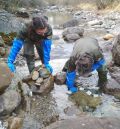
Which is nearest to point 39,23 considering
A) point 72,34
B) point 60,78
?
point 60,78

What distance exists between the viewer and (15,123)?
16.6 ft

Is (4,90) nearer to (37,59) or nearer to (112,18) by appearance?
(37,59)

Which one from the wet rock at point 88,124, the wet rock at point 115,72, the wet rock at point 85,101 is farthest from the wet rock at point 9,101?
the wet rock at point 115,72

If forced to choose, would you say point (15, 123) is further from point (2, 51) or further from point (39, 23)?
point (2, 51)

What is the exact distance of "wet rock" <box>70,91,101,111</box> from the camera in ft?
19.5

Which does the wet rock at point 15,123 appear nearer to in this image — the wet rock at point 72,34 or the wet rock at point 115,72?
the wet rock at point 115,72

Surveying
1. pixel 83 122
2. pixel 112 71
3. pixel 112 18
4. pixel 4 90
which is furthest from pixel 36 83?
pixel 112 18

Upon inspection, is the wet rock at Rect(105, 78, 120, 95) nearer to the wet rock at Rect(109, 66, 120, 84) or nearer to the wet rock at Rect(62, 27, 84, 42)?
the wet rock at Rect(109, 66, 120, 84)

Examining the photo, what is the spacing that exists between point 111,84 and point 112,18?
13.6 meters

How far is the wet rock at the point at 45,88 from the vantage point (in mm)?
6453

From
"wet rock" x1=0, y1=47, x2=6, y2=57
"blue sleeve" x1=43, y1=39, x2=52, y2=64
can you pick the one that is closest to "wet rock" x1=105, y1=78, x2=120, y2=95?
"blue sleeve" x1=43, y1=39, x2=52, y2=64

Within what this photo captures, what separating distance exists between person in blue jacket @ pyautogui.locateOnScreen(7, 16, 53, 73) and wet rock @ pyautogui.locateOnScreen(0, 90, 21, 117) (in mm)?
762

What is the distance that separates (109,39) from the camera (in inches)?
495

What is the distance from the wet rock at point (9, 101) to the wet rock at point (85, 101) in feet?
3.67
